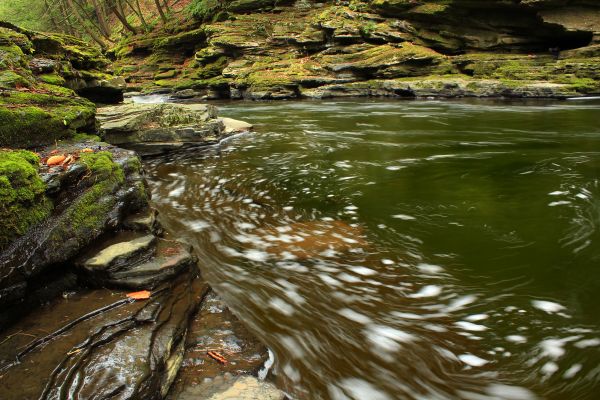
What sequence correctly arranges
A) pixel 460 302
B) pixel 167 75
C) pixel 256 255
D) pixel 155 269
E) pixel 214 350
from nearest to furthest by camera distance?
pixel 214 350 → pixel 155 269 → pixel 460 302 → pixel 256 255 → pixel 167 75

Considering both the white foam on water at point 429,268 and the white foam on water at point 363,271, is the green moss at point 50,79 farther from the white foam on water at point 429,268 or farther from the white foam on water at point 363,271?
the white foam on water at point 429,268

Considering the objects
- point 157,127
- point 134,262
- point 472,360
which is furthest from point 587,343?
point 157,127

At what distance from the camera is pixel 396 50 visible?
1920 cm

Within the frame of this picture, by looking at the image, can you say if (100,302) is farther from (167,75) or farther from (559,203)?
(167,75)

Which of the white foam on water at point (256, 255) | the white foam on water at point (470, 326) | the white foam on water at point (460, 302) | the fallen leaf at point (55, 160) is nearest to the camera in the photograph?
the white foam on water at point (470, 326)

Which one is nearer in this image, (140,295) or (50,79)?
(140,295)

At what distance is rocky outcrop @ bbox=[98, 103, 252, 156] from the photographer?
8383 mm

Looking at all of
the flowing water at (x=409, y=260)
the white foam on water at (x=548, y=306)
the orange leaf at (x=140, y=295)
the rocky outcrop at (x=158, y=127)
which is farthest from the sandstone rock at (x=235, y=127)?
the white foam on water at (x=548, y=306)

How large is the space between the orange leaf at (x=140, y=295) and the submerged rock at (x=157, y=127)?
247 inches

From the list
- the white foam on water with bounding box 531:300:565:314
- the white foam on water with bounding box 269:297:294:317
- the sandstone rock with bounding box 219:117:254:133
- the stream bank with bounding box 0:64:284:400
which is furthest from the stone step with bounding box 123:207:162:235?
the sandstone rock with bounding box 219:117:254:133

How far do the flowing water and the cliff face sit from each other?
9682 mm

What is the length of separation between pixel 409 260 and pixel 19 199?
10.9 feet

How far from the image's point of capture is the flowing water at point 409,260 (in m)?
2.44

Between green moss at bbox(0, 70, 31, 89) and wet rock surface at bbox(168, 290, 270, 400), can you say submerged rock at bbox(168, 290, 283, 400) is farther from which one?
green moss at bbox(0, 70, 31, 89)
